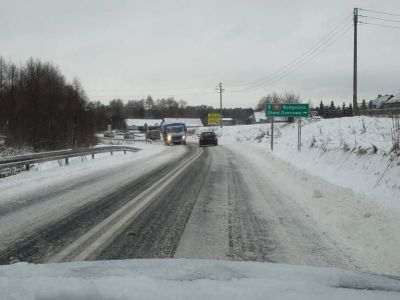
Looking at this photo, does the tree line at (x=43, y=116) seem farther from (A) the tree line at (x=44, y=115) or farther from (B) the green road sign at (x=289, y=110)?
(B) the green road sign at (x=289, y=110)

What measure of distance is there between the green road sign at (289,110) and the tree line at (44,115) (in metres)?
18.2

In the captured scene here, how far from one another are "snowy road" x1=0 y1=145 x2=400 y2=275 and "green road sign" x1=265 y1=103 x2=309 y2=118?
19.7m

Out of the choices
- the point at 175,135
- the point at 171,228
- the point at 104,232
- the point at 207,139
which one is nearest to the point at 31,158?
the point at 104,232

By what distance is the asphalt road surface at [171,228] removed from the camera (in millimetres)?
6020

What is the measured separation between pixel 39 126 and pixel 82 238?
35376 mm

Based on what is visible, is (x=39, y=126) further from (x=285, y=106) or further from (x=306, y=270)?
(x=306, y=270)

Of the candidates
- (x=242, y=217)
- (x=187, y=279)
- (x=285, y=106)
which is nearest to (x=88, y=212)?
(x=242, y=217)

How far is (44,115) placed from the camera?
41094 mm

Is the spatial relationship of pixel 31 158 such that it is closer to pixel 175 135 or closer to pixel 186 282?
pixel 186 282

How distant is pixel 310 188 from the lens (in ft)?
42.1

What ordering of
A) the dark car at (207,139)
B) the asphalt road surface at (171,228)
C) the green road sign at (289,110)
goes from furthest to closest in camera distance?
1. the dark car at (207,139)
2. the green road sign at (289,110)
3. the asphalt road surface at (171,228)

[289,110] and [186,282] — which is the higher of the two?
[289,110]

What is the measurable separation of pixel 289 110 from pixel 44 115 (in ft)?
70.2

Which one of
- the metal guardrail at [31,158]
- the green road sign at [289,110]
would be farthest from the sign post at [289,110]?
the metal guardrail at [31,158]
